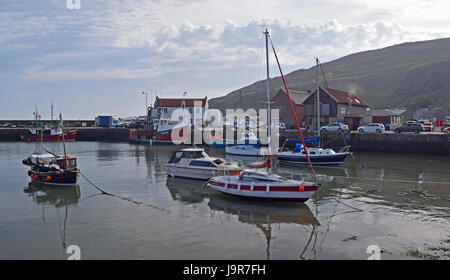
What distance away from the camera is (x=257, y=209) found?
2120 cm

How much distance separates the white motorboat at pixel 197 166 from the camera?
94.3ft

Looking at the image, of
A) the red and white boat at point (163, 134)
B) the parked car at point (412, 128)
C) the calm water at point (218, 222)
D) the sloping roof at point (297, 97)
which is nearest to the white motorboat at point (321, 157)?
the calm water at point (218, 222)

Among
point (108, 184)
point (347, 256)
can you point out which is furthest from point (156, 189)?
point (347, 256)

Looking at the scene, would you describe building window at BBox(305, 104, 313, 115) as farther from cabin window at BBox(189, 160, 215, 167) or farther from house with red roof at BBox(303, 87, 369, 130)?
cabin window at BBox(189, 160, 215, 167)

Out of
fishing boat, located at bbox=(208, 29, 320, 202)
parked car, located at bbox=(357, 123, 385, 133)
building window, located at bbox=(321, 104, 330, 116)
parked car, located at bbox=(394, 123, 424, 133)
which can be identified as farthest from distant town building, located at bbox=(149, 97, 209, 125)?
fishing boat, located at bbox=(208, 29, 320, 202)

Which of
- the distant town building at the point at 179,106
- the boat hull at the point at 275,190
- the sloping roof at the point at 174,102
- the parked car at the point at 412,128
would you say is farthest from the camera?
the sloping roof at the point at 174,102

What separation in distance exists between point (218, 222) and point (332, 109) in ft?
164

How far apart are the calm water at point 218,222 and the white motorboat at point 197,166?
0.90 m

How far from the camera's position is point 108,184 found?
96.9 feet

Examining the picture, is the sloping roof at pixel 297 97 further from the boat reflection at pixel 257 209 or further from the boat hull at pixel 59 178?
the boat hull at pixel 59 178

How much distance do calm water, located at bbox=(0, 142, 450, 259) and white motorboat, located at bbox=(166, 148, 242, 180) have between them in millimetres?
898

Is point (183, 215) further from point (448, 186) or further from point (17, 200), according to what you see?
point (448, 186)

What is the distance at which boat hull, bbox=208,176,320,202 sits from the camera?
21.0 m
